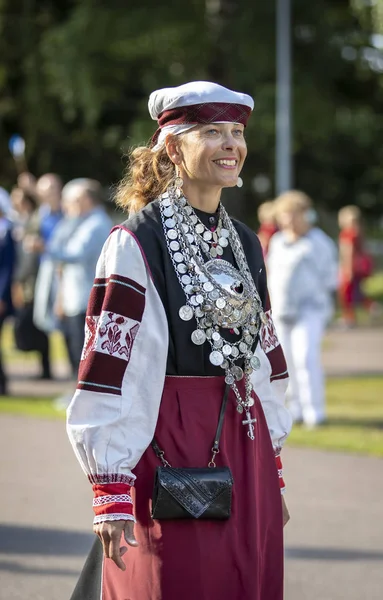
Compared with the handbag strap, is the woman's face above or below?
above

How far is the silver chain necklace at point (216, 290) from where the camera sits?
3424 mm

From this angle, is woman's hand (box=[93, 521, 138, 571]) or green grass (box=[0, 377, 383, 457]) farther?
green grass (box=[0, 377, 383, 457])

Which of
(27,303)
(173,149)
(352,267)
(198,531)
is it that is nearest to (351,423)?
(27,303)

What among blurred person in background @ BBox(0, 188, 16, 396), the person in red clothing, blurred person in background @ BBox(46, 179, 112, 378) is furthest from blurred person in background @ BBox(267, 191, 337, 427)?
the person in red clothing

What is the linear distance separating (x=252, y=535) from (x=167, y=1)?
847 inches

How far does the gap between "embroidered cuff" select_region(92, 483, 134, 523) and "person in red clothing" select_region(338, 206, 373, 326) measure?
1686 centimetres

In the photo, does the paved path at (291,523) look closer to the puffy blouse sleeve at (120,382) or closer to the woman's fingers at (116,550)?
the woman's fingers at (116,550)

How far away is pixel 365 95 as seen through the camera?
30.0 meters

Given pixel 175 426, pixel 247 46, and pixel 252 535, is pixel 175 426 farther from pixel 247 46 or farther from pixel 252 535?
pixel 247 46

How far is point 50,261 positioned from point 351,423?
3.18 m

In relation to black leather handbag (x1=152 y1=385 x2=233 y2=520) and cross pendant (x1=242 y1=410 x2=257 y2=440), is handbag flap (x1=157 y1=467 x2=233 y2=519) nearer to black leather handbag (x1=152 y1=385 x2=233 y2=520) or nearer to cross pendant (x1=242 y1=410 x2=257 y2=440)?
black leather handbag (x1=152 y1=385 x2=233 y2=520)

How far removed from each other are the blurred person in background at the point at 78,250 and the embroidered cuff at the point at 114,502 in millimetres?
6336

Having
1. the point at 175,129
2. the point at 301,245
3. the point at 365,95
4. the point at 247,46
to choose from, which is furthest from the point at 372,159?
the point at 175,129

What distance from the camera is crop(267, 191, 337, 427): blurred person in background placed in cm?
969
